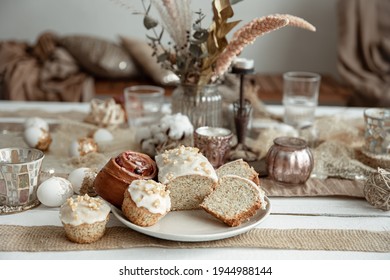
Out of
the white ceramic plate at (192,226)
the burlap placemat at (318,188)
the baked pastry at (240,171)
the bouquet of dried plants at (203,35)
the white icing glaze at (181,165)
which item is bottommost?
the burlap placemat at (318,188)

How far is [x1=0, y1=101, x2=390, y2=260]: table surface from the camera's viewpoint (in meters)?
1.03

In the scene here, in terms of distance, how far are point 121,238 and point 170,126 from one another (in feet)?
1.45

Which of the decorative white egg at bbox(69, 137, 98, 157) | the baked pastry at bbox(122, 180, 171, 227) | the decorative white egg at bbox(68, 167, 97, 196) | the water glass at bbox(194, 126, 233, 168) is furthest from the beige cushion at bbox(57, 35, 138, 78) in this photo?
the baked pastry at bbox(122, 180, 171, 227)

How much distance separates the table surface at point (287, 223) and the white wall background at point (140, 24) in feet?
8.37

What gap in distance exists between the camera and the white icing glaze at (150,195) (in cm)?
106

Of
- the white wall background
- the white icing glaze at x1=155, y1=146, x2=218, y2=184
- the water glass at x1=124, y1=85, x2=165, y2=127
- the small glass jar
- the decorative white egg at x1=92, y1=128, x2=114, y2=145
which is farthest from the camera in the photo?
the white wall background

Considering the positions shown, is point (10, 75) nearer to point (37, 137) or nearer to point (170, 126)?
point (37, 137)

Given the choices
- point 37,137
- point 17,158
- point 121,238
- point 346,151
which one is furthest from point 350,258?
point 37,137

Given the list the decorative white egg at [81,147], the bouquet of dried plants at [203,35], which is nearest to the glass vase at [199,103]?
the bouquet of dried plants at [203,35]

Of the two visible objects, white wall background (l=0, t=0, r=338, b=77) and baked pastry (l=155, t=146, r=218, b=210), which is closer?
baked pastry (l=155, t=146, r=218, b=210)

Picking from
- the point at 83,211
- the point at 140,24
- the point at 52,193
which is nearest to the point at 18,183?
the point at 52,193

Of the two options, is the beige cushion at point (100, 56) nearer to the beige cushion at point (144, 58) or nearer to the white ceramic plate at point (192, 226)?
the beige cushion at point (144, 58)

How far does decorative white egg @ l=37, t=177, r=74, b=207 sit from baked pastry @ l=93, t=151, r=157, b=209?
91 millimetres

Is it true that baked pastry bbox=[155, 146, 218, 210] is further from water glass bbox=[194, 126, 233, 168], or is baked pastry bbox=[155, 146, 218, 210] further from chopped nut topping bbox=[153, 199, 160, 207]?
water glass bbox=[194, 126, 233, 168]
